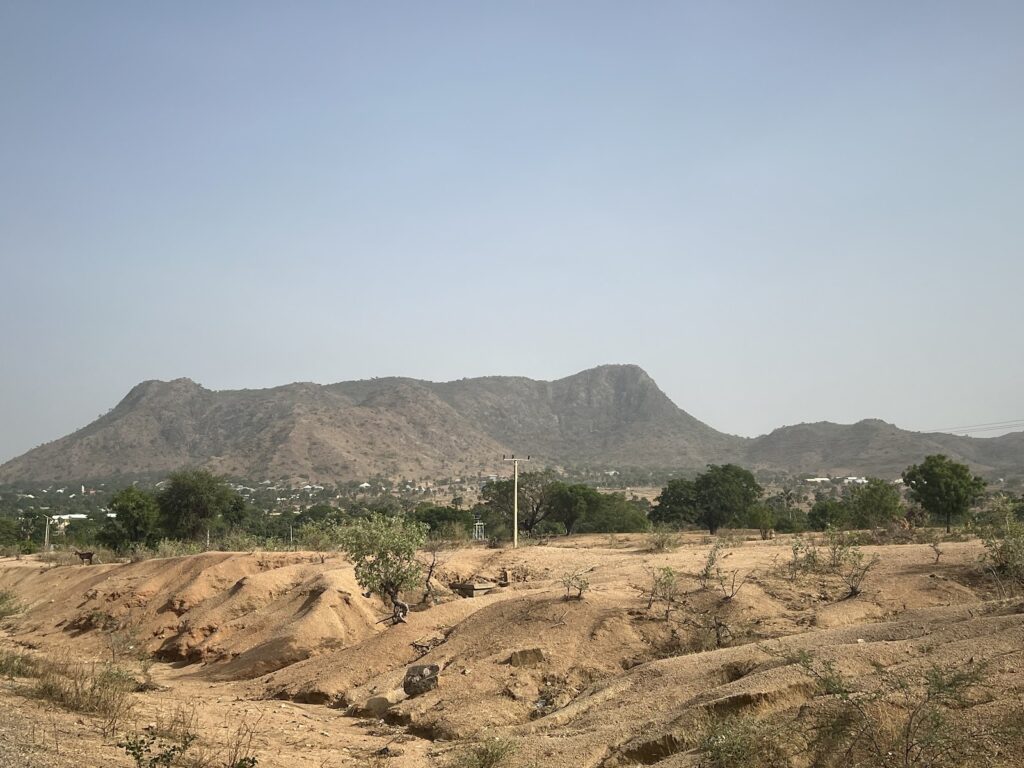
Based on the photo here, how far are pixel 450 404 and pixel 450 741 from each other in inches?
5412

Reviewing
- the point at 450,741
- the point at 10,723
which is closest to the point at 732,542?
the point at 450,741

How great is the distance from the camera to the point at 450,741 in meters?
11.3

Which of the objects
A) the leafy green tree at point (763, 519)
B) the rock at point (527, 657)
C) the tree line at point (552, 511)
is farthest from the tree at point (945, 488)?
the rock at point (527, 657)

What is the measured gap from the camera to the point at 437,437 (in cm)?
12988

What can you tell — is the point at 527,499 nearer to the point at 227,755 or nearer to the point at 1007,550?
the point at 1007,550

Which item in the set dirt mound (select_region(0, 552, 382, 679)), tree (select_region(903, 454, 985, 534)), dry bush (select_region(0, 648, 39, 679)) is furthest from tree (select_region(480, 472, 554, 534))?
dry bush (select_region(0, 648, 39, 679))

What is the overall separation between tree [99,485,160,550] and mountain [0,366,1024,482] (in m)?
65.7

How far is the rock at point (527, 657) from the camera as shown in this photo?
534 inches

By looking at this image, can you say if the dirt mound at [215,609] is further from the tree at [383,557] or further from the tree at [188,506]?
the tree at [188,506]

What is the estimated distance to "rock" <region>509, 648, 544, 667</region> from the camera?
44.5 ft

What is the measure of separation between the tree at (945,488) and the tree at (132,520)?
39.4 meters

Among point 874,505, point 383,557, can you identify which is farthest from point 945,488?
point 383,557

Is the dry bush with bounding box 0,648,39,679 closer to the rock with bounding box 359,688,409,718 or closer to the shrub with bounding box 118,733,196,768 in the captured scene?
the shrub with bounding box 118,733,196,768

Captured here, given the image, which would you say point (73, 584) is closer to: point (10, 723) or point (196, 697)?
point (196, 697)
